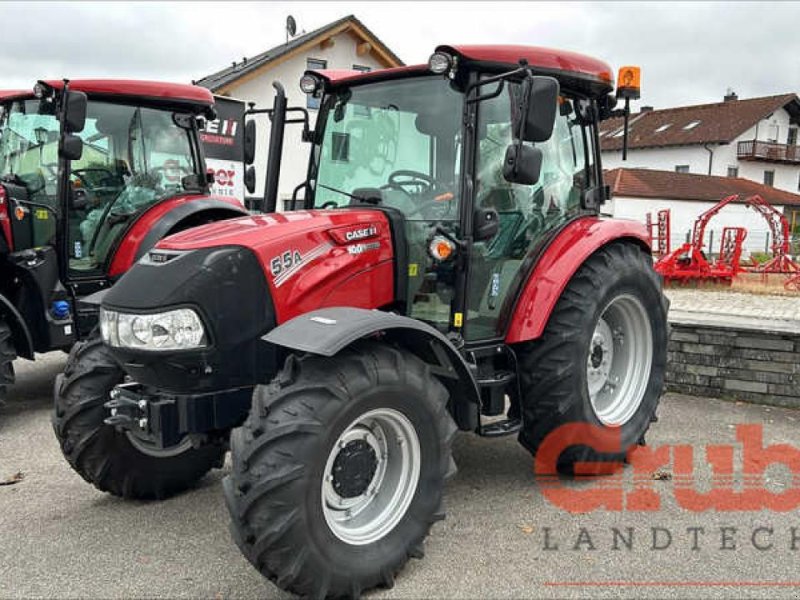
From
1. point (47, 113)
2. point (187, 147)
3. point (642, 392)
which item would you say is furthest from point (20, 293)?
point (642, 392)

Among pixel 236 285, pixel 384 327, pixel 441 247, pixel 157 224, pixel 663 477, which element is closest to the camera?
pixel 384 327

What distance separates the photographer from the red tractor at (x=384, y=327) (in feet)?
9.43

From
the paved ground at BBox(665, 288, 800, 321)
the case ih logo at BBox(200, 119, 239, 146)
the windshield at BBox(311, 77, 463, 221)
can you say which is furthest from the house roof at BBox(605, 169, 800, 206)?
the windshield at BBox(311, 77, 463, 221)

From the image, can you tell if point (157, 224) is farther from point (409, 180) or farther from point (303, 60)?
point (303, 60)

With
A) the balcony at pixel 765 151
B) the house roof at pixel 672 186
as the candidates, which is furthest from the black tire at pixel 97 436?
the balcony at pixel 765 151

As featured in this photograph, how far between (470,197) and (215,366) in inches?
57.6

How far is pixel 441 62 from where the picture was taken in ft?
11.5

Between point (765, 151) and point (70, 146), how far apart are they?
41.8m

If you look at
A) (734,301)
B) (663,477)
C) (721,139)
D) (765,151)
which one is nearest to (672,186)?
(721,139)

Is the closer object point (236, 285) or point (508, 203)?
point (236, 285)

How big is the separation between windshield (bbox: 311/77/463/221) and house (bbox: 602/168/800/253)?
2325 centimetres

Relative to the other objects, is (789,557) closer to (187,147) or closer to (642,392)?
(642,392)

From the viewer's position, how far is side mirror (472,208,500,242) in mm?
3693

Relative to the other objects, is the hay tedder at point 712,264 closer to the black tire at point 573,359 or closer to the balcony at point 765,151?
the black tire at point 573,359
